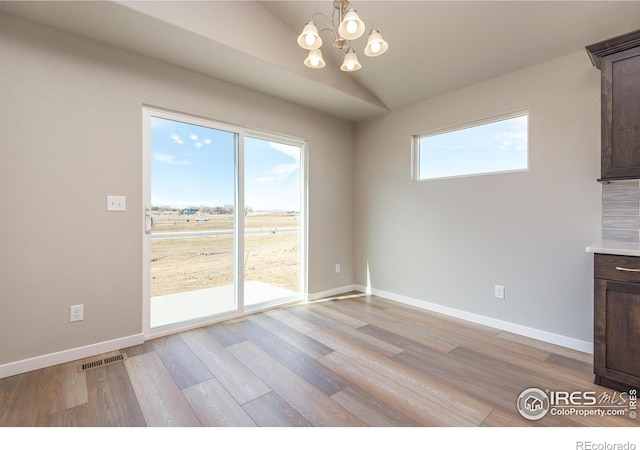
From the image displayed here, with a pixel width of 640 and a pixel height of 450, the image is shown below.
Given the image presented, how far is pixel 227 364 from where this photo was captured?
219 cm

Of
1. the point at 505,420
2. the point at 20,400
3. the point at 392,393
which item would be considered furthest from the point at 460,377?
the point at 20,400

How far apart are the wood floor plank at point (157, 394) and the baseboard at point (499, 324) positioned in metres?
2.72

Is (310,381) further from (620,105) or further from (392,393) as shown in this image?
(620,105)

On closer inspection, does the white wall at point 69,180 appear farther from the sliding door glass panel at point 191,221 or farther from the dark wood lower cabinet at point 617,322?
the dark wood lower cabinet at point 617,322

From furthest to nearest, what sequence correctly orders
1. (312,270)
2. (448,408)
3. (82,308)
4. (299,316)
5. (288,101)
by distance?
(312,270), (288,101), (299,316), (82,308), (448,408)

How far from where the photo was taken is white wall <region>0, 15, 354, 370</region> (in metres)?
2.05

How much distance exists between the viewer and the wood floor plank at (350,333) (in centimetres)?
243

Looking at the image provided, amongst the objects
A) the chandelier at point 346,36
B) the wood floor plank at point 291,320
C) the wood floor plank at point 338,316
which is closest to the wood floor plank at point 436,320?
the wood floor plank at point 338,316

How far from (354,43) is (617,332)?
316cm

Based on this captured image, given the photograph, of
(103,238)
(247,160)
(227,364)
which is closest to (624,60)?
(247,160)

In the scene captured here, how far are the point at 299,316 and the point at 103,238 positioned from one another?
200cm

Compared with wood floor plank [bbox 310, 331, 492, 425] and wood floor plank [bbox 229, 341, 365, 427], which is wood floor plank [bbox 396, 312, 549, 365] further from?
wood floor plank [bbox 229, 341, 365, 427]

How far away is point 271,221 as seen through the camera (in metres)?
3.58

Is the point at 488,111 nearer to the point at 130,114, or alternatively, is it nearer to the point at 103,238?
the point at 130,114
